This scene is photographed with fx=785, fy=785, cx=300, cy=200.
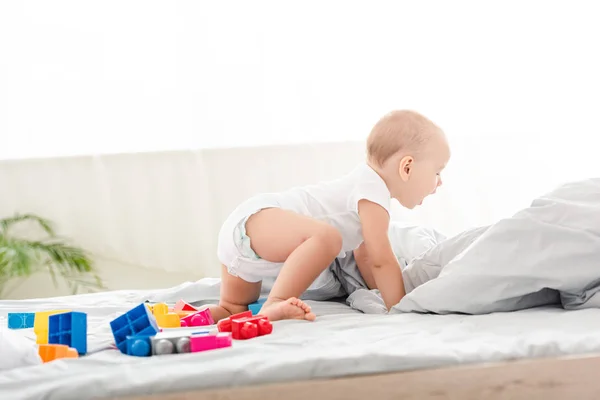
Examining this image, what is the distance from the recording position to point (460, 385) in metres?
0.96

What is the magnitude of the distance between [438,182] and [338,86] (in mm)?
1550

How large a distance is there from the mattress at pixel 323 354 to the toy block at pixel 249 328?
0.11ft

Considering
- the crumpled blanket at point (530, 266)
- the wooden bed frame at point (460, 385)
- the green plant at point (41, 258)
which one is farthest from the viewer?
the green plant at point (41, 258)

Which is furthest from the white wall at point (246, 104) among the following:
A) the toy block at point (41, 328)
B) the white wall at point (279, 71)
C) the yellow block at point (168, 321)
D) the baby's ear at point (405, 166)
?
the toy block at point (41, 328)

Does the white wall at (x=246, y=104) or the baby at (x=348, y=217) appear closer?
the baby at (x=348, y=217)

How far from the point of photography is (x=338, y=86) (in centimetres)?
342

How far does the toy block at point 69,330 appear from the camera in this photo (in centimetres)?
118

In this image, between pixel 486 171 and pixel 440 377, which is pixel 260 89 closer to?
pixel 486 171

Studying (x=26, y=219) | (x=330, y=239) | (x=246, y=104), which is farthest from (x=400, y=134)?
(x=26, y=219)

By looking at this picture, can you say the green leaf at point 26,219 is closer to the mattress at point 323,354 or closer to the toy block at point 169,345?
the mattress at point 323,354

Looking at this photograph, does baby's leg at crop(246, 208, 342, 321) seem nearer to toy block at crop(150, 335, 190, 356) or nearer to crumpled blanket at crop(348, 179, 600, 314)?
crumpled blanket at crop(348, 179, 600, 314)

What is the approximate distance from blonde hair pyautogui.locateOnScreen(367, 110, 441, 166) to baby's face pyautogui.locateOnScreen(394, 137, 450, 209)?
3 centimetres

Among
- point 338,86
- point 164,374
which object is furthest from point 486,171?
point 164,374

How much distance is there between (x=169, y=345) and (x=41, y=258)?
7.59ft
